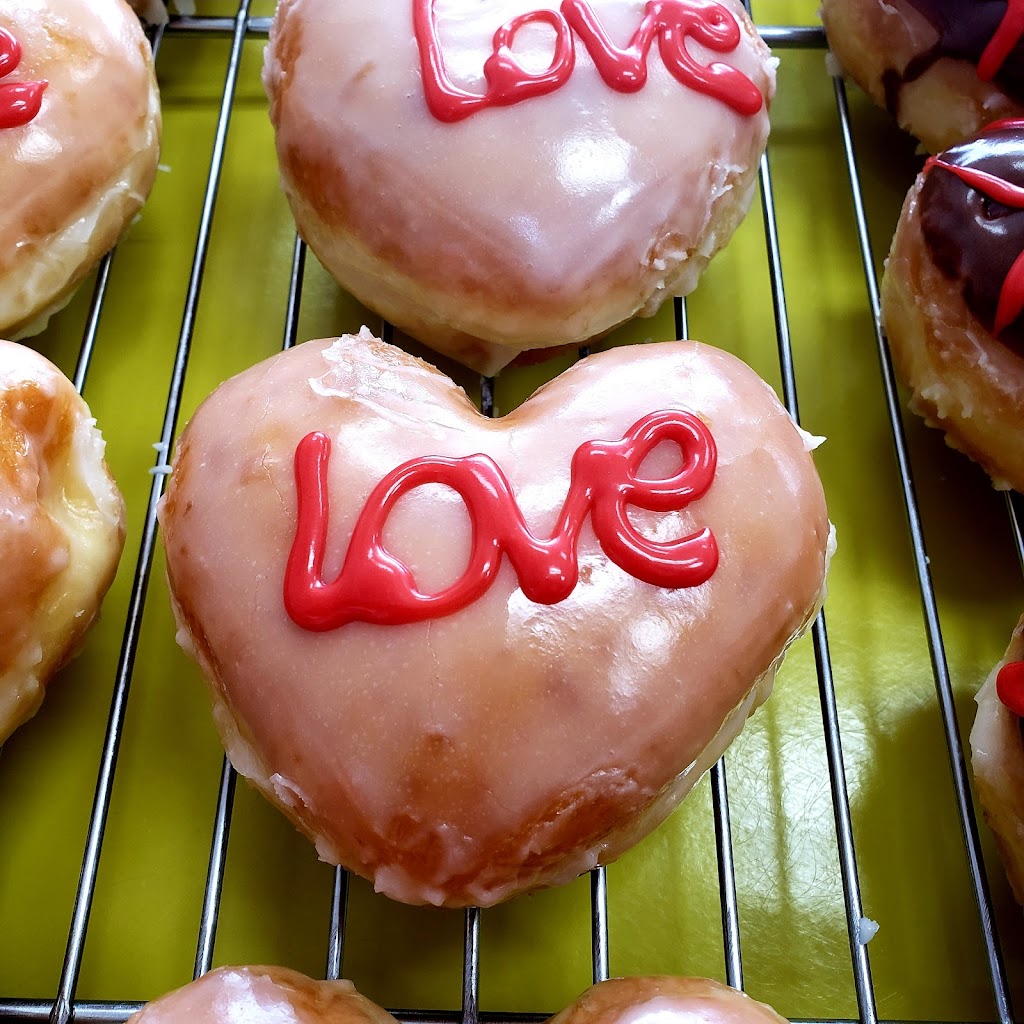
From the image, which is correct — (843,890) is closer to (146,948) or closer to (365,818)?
(365,818)

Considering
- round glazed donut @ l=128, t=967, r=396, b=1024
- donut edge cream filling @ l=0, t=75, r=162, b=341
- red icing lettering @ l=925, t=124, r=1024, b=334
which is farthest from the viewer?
donut edge cream filling @ l=0, t=75, r=162, b=341

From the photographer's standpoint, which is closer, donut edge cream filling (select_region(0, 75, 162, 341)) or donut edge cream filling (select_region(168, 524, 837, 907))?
donut edge cream filling (select_region(168, 524, 837, 907))

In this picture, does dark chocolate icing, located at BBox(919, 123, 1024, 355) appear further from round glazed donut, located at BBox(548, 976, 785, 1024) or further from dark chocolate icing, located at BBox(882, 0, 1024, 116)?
round glazed donut, located at BBox(548, 976, 785, 1024)

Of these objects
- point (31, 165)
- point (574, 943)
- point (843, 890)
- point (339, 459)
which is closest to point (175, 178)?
point (31, 165)

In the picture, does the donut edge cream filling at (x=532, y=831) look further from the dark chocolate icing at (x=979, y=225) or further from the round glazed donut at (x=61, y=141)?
the round glazed donut at (x=61, y=141)

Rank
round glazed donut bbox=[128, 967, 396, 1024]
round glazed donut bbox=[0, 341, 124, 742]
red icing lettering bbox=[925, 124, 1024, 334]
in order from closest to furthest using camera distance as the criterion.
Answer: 1. round glazed donut bbox=[128, 967, 396, 1024]
2. round glazed donut bbox=[0, 341, 124, 742]
3. red icing lettering bbox=[925, 124, 1024, 334]

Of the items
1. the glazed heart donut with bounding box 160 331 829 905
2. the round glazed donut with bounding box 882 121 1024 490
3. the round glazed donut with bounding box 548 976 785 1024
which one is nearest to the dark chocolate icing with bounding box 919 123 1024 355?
the round glazed donut with bounding box 882 121 1024 490
